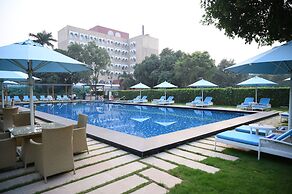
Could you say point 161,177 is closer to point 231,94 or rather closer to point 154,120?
point 154,120

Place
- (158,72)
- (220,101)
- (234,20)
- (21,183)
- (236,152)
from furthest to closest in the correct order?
1. (158,72)
2. (220,101)
3. (234,20)
4. (236,152)
5. (21,183)

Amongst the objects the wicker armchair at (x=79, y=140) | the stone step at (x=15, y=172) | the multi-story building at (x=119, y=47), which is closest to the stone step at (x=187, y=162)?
the wicker armchair at (x=79, y=140)

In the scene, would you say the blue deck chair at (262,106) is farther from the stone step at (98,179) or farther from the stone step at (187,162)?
the stone step at (98,179)

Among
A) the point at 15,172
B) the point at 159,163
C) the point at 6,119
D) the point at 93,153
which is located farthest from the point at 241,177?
the point at 6,119

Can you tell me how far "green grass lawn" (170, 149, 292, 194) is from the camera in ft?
9.75

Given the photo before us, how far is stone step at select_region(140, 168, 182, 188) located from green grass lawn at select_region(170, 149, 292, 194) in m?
0.13

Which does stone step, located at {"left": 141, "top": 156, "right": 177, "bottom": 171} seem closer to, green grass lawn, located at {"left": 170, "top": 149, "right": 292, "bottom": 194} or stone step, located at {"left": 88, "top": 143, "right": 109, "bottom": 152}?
green grass lawn, located at {"left": 170, "top": 149, "right": 292, "bottom": 194}

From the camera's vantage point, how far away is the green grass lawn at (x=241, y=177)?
2.97m

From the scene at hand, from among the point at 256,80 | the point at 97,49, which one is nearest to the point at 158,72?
the point at 97,49

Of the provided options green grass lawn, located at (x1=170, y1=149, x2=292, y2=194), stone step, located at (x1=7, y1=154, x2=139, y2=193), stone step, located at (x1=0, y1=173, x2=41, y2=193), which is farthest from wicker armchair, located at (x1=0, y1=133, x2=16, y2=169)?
green grass lawn, located at (x1=170, y1=149, x2=292, y2=194)

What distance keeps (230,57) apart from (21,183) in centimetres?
4214

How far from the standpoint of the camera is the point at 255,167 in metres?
3.82

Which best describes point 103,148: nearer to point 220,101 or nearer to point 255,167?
point 255,167

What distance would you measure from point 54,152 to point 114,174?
115 cm
